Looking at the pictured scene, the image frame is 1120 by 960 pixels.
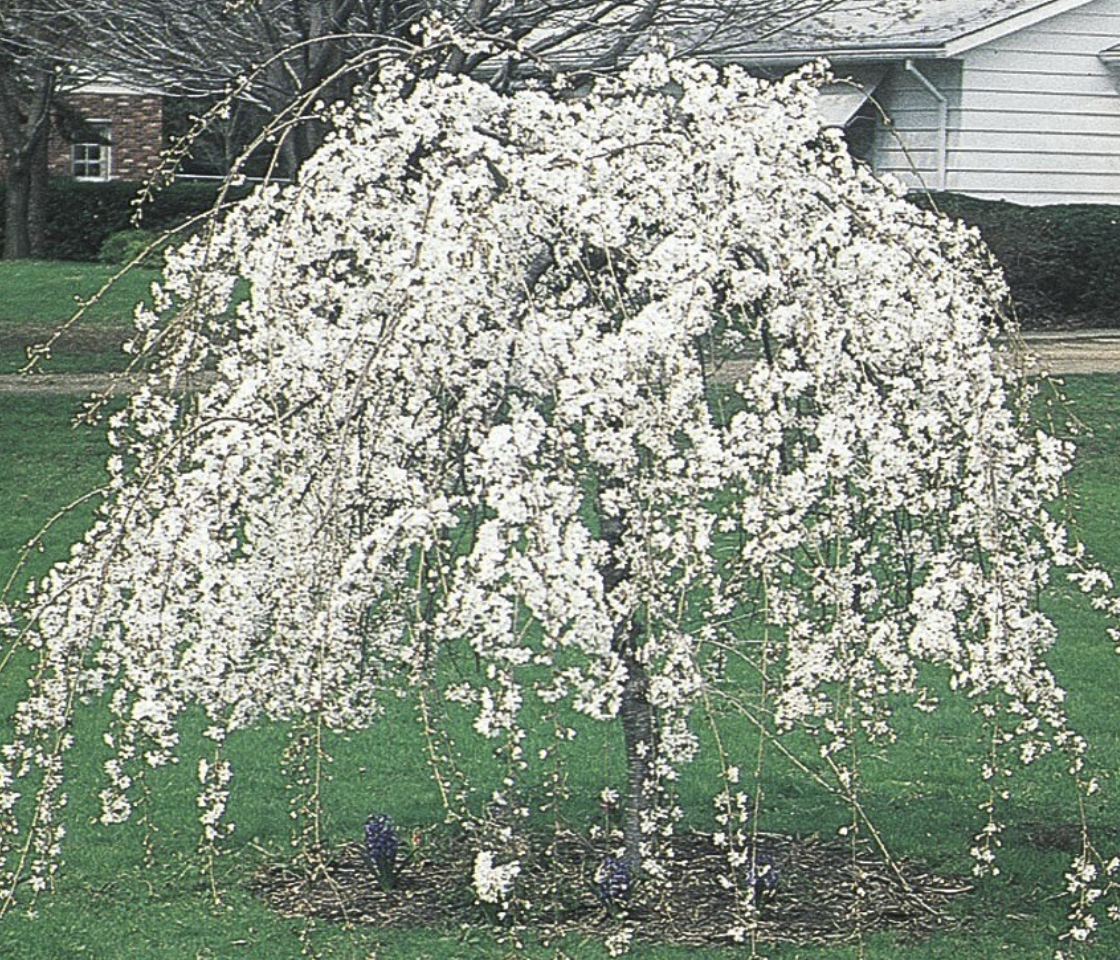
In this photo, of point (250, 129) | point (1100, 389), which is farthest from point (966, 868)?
point (250, 129)

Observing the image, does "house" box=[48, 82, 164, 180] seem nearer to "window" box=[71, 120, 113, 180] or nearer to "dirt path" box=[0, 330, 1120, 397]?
"window" box=[71, 120, 113, 180]

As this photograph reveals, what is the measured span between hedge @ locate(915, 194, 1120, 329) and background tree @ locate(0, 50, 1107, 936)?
450 inches

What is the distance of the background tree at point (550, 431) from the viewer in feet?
13.8

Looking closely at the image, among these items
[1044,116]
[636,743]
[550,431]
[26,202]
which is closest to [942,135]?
[1044,116]

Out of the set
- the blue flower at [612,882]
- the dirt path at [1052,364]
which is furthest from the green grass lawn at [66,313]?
the blue flower at [612,882]

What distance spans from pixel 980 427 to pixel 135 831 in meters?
3.12

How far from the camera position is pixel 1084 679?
27.0ft

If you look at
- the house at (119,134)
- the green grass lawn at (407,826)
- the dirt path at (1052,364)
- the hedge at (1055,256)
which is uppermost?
the house at (119,134)

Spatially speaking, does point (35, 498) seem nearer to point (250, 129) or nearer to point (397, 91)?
point (397, 91)

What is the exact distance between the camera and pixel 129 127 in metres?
30.0

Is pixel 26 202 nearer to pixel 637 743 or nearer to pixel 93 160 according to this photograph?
pixel 93 160

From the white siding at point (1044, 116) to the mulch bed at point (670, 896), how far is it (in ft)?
43.7

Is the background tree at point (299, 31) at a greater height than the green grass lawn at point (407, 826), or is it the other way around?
the background tree at point (299, 31)

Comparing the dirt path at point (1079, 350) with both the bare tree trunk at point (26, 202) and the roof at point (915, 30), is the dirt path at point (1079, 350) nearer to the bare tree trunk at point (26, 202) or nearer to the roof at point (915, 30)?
the roof at point (915, 30)
